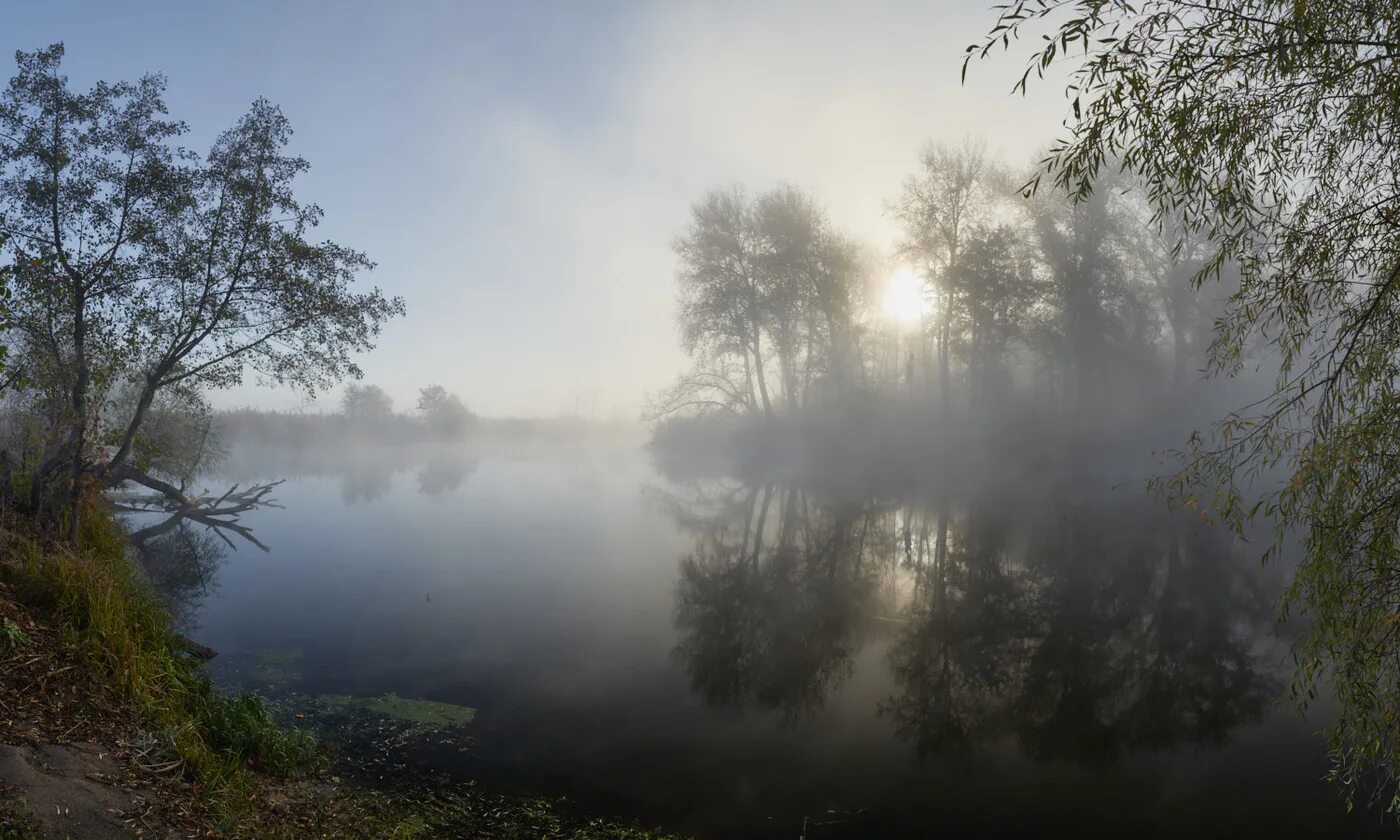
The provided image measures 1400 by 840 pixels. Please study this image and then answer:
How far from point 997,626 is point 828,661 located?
3723mm

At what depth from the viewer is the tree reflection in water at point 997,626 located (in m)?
9.10

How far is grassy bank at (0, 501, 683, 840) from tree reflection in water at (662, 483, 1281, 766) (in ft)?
13.3

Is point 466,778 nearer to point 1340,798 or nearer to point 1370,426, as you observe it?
point 1370,426

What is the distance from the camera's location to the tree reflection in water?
29.9 ft

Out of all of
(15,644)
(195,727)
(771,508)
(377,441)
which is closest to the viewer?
(15,644)

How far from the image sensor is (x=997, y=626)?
12.5m

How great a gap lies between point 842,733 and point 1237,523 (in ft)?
16.4

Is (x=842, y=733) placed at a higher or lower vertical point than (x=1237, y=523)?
lower

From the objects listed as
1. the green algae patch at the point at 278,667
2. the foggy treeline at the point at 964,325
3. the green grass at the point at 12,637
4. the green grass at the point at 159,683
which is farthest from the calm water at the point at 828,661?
the foggy treeline at the point at 964,325

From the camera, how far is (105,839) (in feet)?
13.7

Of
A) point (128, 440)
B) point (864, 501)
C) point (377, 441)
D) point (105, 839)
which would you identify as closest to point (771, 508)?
point (864, 501)

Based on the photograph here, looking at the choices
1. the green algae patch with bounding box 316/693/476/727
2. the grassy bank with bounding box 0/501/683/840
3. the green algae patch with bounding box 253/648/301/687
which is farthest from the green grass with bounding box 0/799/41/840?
the green algae patch with bounding box 253/648/301/687

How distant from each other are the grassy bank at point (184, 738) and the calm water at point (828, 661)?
34.3 inches

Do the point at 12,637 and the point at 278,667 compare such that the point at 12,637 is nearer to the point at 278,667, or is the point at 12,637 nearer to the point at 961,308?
the point at 278,667
